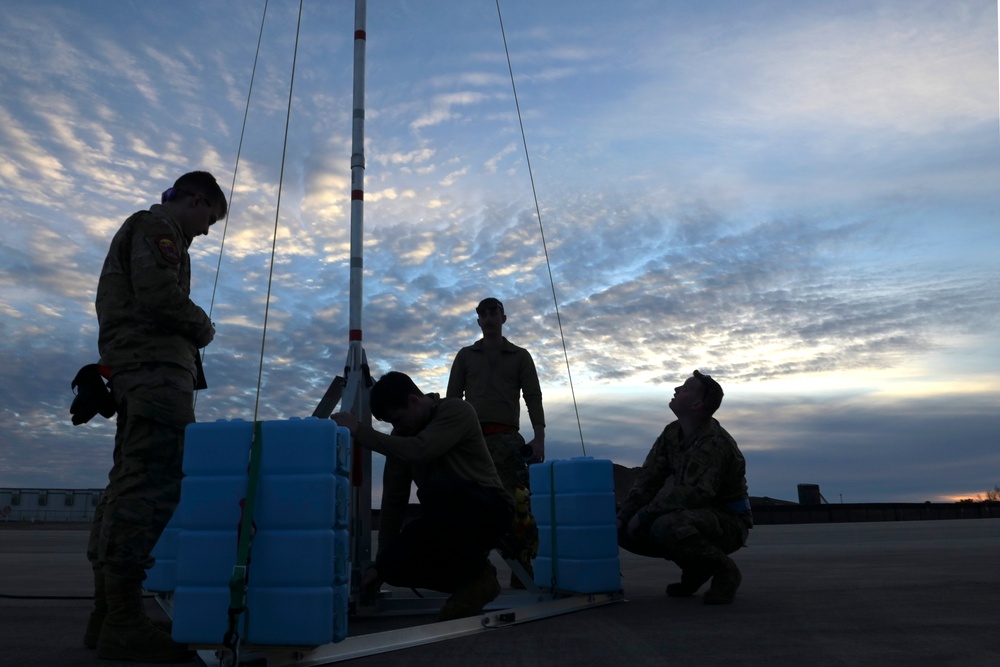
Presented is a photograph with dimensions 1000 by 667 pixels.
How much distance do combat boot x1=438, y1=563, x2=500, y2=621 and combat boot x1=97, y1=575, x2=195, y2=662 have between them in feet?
3.89

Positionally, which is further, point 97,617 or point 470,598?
point 470,598

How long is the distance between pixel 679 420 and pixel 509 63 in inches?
132

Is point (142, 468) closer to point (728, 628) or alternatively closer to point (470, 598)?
point (470, 598)

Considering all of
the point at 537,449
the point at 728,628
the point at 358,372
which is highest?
the point at 358,372

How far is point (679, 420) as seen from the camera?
4836 millimetres

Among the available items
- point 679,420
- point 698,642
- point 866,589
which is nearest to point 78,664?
point 698,642

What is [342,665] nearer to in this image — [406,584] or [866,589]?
[406,584]

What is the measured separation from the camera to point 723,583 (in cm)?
435

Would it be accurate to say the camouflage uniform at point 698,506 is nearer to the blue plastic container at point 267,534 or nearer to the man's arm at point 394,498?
the man's arm at point 394,498

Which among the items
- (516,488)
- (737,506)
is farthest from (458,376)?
(737,506)

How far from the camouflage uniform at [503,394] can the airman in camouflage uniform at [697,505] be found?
968mm

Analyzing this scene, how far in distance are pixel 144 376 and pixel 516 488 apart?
2.52 metres

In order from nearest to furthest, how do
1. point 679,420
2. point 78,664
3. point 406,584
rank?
1. point 78,664
2. point 406,584
3. point 679,420

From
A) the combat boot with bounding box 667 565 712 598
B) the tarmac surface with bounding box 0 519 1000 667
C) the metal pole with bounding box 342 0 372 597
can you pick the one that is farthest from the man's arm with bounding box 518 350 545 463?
the metal pole with bounding box 342 0 372 597
